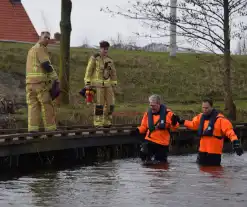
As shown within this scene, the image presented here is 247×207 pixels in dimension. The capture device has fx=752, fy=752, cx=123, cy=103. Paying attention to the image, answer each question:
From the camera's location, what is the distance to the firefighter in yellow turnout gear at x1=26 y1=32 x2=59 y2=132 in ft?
52.3

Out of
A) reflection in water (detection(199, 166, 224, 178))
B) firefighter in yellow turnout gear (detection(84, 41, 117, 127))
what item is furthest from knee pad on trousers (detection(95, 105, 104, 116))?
reflection in water (detection(199, 166, 224, 178))

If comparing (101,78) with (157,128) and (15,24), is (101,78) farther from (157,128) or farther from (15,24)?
(15,24)

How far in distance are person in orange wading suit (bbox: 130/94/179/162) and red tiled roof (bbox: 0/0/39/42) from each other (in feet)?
81.0

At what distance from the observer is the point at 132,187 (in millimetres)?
12461

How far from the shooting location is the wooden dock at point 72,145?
1523 cm

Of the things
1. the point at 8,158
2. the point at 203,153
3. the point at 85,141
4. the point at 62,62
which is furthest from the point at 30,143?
the point at 62,62

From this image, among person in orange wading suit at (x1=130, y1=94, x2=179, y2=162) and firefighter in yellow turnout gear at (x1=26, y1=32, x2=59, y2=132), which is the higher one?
firefighter in yellow turnout gear at (x1=26, y1=32, x2=59, y2=132)

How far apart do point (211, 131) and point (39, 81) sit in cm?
381

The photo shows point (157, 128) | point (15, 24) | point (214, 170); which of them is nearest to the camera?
point (214, 170)

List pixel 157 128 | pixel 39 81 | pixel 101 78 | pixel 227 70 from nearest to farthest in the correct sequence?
pixel 157 128 → pixel 39 81 → pixel 101 78 → pixel 227 70

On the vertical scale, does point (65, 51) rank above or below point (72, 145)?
above

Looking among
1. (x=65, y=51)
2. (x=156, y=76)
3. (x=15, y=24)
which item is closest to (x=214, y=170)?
(x=65, y=51)

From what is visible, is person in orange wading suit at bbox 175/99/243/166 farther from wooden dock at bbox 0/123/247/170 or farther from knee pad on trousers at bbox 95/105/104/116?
knee pad on trousers at bbox 95/105/104/116

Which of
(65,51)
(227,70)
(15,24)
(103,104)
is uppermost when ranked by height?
(15,24)
